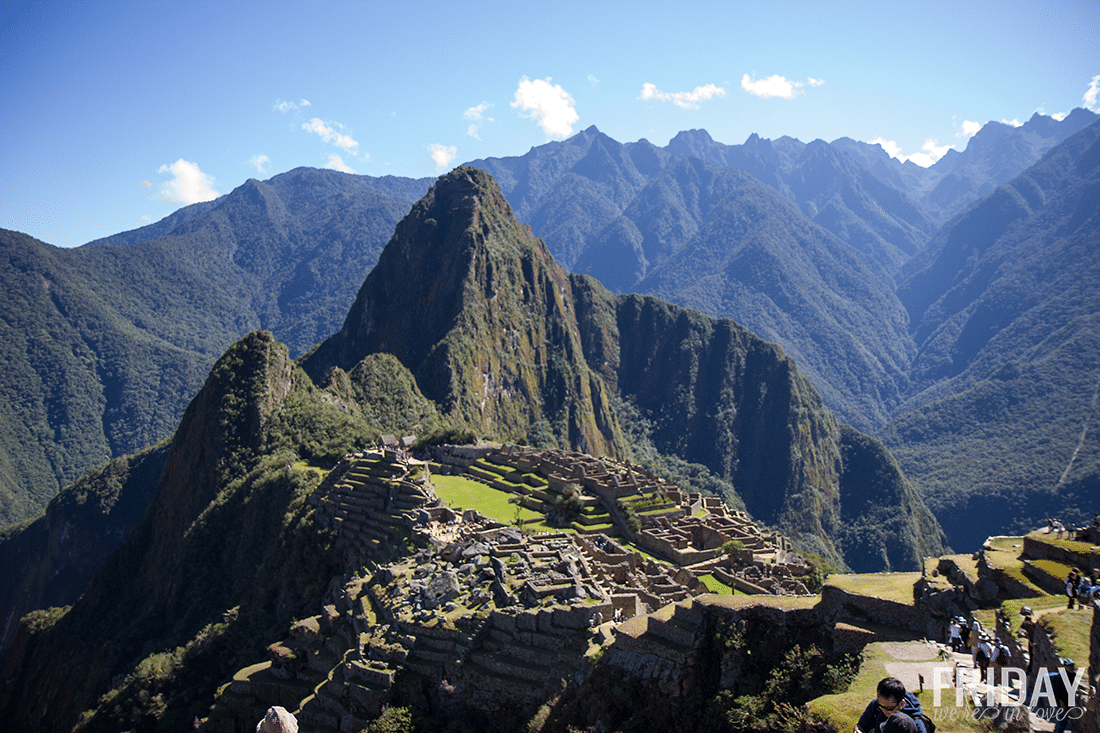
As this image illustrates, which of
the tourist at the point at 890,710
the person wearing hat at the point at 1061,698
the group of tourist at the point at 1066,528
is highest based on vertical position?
the group of tourist at the point at 1066,528

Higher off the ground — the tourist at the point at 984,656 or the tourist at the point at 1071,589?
the tourist at the point at 1071,589

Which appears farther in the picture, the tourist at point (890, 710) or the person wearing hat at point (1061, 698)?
the person wearing hat at point (1061, 698)

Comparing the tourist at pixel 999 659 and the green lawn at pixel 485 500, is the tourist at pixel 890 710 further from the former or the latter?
the green lawn at pixel 485 500

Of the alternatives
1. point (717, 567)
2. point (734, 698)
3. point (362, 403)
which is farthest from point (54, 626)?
point (734, 698)

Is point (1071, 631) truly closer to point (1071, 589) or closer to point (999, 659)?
point (999, 659)

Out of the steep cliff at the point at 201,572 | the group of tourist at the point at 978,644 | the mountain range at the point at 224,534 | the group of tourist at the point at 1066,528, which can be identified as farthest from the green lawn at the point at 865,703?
the steep cliff at the point at 201,572

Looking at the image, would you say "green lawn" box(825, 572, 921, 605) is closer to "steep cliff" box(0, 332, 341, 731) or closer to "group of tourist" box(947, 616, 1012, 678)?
"group of tourist" box(947, 616, 1012, 678)

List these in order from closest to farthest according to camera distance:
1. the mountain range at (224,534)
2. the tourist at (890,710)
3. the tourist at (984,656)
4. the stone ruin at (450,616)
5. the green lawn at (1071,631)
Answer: the tourist at (890,710)
the green lawn at (1071,631)
the tourist at (984,656)
the stone ruin at (450,616)
the mountain range at (224,534)
